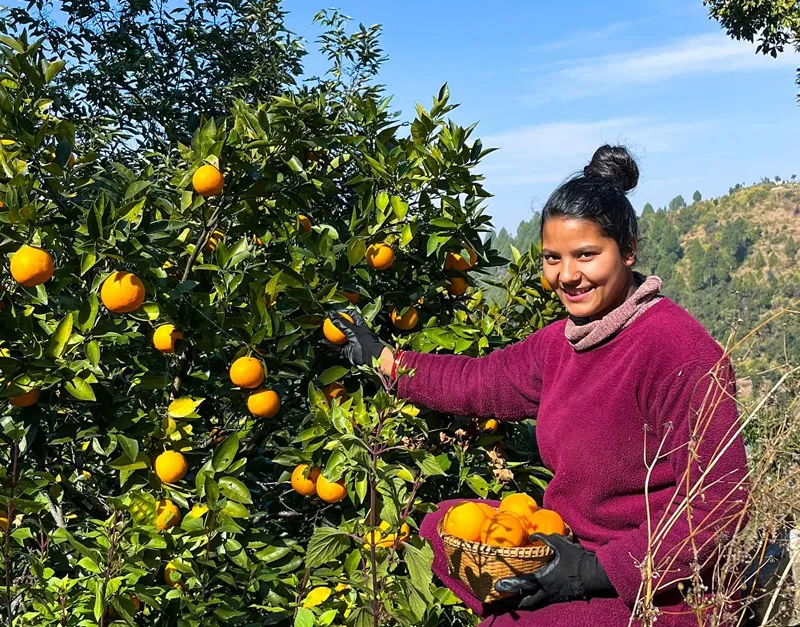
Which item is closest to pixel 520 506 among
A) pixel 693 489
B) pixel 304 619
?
pixel 693 489

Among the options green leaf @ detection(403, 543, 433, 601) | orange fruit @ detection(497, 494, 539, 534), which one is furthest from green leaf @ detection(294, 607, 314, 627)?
orange fruit @ detection(497, 494, 539, 534)

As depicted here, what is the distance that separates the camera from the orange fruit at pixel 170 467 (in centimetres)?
181

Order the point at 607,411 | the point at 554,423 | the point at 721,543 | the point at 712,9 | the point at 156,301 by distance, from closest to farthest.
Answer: the point at 721,543, the point at 607,411, the point at 554,423, the point at 156,301, the point at 712,9

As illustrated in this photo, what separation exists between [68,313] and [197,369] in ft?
1.58

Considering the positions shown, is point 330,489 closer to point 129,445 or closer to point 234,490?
point 234,490

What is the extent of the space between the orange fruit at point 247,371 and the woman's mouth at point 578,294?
0.68 metres

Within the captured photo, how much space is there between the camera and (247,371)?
1.81 m

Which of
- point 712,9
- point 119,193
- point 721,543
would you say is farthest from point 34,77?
point 712,9

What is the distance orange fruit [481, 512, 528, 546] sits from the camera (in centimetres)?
151

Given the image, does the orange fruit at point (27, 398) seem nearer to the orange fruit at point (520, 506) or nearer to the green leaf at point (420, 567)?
the green leaf at point (420, 567)

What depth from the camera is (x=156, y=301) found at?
1849 mm

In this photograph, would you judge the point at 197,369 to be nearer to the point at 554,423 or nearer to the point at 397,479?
the point at 397,479

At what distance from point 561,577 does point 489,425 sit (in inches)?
31.1

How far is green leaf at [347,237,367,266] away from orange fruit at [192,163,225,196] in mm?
343
